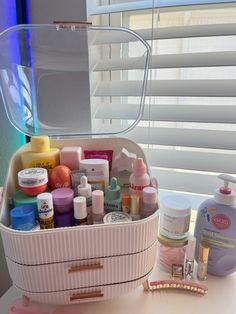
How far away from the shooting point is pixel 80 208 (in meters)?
0.45

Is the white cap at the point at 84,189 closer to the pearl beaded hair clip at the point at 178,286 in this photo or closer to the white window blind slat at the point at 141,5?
the pearl beaded hair clip at the point at 178,286

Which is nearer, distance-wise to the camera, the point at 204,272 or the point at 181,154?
the point at 204,272

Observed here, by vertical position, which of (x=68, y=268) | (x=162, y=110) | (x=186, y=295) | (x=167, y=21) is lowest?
(x=186, y=295)

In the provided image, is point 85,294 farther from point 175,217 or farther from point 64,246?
point 175,217

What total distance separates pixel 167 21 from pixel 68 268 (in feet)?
1.91

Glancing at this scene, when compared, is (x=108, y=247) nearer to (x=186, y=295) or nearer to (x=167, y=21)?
(x=186, y=295)

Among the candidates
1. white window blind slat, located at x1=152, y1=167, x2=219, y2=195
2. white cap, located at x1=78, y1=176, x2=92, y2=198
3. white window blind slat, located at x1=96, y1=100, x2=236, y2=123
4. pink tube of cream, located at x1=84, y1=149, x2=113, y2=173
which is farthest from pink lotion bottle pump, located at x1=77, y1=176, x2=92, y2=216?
white window blind slat, located at x1=152, y1=167, x2=219, y2=195

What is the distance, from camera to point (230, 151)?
724 mm

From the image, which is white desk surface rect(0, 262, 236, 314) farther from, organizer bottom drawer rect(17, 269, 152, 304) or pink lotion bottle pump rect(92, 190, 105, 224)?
pink lotion bottle pump rect(92, 190, 105, 224)

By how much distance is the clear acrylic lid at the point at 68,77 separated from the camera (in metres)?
0.55

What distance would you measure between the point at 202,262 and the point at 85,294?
229 mm

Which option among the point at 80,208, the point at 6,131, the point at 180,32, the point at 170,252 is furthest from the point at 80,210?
the point at 180,32

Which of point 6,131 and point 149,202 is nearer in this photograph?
point 149,202

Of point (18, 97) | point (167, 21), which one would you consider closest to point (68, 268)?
point (18, 97)
